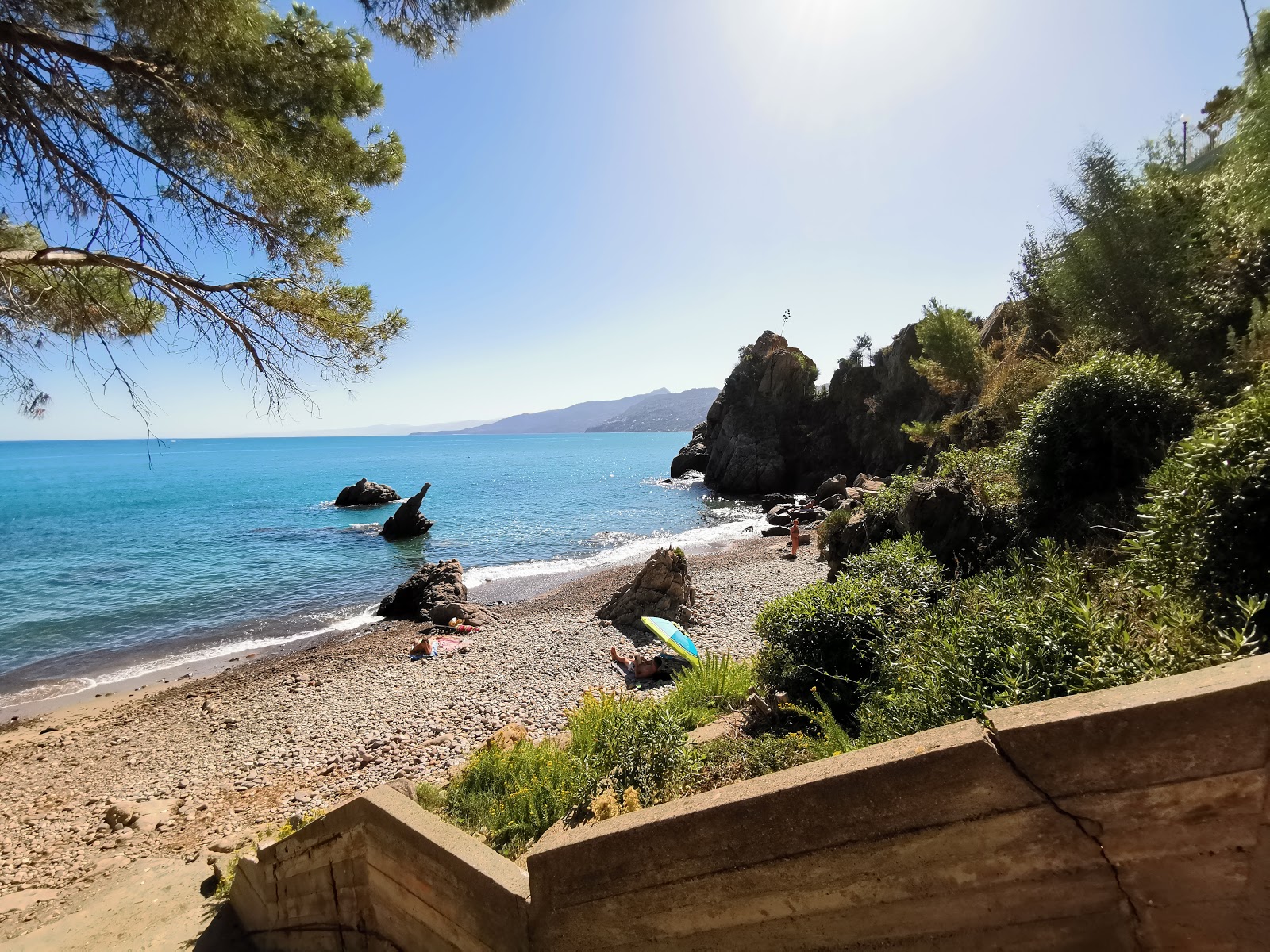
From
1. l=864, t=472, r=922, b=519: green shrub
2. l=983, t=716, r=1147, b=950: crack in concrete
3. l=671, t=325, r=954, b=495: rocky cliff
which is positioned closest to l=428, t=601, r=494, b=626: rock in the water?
l=864, t=472, r=922, b=519: green shrub

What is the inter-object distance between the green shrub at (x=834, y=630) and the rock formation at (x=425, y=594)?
1467 cm

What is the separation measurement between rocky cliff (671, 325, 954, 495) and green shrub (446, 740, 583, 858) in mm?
34925

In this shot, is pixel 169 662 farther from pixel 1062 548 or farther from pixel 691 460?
pixel 691 460

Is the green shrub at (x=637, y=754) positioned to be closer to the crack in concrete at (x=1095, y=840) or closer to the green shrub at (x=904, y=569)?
the crack in concrete at (x=1095, y=840)

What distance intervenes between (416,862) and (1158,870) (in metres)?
Result: 3.54

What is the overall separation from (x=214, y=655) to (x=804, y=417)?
45.9 m

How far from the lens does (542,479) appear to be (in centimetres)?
7031

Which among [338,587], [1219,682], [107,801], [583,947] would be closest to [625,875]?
[583,947]

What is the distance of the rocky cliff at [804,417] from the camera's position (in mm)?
39469

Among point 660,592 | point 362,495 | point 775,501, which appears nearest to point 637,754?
point 660,592

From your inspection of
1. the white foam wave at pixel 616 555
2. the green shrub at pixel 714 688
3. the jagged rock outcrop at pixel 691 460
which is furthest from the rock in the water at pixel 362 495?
the green shrub at pixel 714 688

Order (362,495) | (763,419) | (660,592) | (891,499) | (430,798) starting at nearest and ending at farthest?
(430,798), (891,499), (660,592), (362,495), (763,419)

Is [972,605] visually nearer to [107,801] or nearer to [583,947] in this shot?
[583,947]

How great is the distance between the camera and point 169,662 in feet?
52.5
